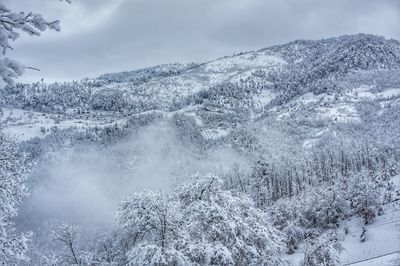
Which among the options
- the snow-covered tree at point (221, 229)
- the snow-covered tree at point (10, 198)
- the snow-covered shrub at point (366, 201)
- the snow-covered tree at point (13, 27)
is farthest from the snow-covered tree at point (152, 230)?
the snow-covered shrub at point (366, 201)

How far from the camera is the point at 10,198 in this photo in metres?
10.1

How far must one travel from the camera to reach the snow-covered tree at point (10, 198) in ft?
30.3

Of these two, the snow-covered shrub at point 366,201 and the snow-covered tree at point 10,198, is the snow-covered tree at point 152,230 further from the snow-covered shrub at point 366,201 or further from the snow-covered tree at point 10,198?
the snow-covered shrub at point 366,201

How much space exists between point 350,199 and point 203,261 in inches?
1374

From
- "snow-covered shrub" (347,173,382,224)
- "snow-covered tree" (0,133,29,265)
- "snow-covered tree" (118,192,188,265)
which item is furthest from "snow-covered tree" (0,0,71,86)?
"snow-covered shrub" (347,173,382,224)

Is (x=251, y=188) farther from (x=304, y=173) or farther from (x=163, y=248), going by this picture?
(x=163, y=248)

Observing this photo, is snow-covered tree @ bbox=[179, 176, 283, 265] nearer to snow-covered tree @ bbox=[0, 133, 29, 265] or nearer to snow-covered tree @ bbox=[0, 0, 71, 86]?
snow-covered tree @ bbox=[0, 133, 29, 265]

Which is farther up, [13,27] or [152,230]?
[13,27]

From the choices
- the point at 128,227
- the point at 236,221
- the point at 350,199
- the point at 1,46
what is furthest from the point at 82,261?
the point at 350,199

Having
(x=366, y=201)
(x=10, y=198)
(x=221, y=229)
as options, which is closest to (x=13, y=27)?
(x=10, y=198)

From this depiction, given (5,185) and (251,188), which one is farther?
(251,188)

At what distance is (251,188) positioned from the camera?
11675cm

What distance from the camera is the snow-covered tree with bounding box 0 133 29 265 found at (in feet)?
30.3

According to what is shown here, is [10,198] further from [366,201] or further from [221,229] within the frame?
[366,201]
